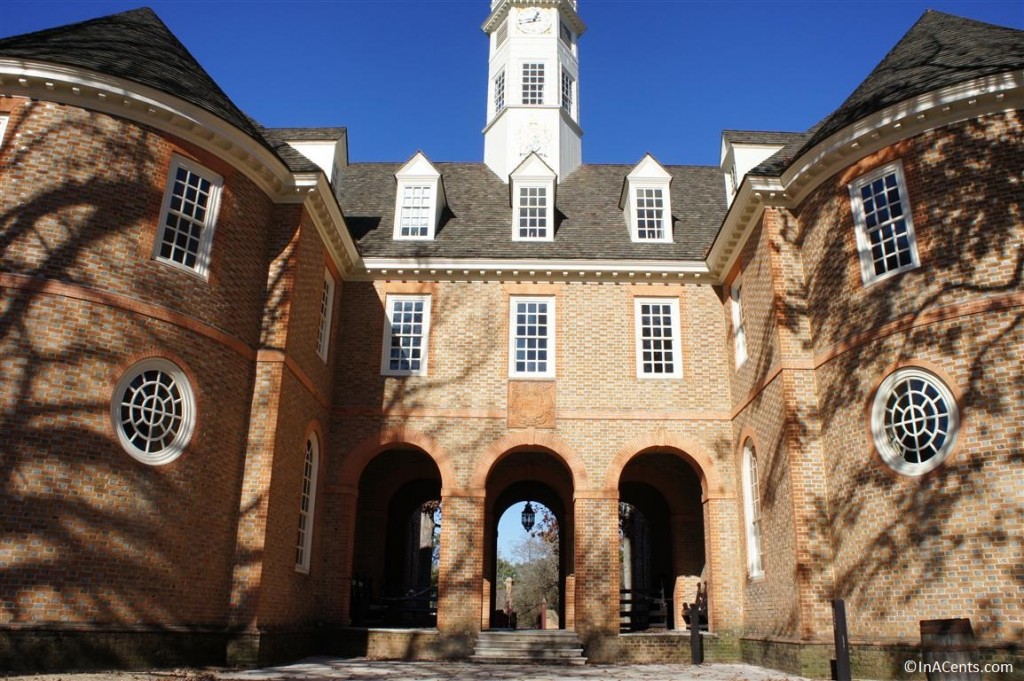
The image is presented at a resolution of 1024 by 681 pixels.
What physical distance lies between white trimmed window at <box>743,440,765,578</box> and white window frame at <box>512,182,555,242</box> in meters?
7.45

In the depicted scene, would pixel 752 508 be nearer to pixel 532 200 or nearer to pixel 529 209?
pixel 529 209

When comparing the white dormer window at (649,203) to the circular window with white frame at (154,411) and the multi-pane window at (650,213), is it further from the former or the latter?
the circular window with white frame at (154,411)

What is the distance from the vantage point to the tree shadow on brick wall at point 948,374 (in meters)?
10.9

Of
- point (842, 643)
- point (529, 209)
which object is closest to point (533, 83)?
point (529, 209)

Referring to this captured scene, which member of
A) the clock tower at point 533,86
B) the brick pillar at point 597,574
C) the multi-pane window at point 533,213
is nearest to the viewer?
the brick pillar at point 597,574

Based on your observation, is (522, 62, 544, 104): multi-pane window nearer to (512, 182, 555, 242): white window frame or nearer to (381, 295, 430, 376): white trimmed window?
(512, 182, 555, 242): white window frame

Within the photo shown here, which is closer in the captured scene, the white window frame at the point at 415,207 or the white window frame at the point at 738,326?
the white window frame at the point at 738,326

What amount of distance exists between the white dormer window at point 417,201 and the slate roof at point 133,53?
5349 mm

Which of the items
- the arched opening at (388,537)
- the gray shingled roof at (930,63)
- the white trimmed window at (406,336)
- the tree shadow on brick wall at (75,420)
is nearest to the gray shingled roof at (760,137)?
the gray shingled roof at (930,63)

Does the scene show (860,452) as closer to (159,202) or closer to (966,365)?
(966,365)

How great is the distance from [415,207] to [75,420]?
36.4 ft

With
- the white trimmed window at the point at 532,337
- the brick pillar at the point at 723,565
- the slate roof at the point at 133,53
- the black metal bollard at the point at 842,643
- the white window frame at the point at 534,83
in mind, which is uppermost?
the white window frame at the point at 534,83

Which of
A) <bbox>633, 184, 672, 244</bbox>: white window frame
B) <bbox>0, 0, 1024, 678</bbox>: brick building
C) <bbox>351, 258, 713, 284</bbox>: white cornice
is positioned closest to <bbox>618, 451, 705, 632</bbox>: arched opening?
<bbox>0, 0, 1024, 678</bbox>: brick building

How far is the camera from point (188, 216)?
13422 mm
